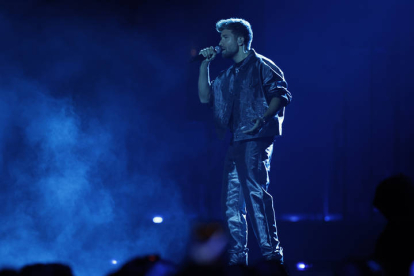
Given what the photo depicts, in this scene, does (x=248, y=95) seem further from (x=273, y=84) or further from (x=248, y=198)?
(x=248, y=198)

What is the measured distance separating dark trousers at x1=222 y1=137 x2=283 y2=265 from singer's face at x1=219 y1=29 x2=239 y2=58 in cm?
75

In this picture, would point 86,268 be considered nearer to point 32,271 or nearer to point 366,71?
point 32,271

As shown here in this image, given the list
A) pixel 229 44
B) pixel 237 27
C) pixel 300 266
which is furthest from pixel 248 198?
pixel 237 27

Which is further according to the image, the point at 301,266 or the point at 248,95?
the point at 301,266

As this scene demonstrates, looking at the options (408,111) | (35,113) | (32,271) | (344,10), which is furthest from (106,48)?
(408,111)

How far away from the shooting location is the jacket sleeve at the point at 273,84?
319 centimetres

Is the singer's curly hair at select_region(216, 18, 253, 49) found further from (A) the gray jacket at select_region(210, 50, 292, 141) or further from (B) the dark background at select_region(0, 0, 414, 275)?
(B) the dark background at select_region(0, 0, 414, 275)

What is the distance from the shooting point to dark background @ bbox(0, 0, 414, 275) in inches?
163

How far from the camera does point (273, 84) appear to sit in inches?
127

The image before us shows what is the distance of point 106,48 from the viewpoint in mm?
4492

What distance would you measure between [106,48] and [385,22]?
325cm

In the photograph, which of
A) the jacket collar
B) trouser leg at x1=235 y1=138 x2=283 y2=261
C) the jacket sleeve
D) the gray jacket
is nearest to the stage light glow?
trouser leg at x1=235 y1=138 x2=283 y2=261

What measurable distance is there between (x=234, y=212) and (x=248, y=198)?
18 centimetres

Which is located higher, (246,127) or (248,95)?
(248,95)
